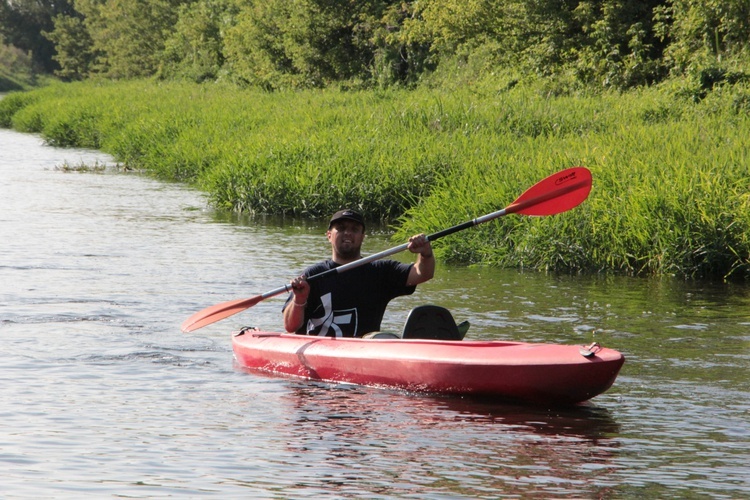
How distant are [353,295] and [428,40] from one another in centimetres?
1775

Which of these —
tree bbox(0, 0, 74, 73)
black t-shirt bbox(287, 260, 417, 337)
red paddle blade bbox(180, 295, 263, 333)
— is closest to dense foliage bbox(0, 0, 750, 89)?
red paddle blade bbox(180, 295, 263, 333)

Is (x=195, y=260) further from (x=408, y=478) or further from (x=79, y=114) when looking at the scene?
(x=79, y=114)

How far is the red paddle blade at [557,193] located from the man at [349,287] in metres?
1.20

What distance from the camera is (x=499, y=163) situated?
1230 cm

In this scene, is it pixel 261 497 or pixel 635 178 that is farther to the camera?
pixel 635 178

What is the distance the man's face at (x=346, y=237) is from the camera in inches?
257

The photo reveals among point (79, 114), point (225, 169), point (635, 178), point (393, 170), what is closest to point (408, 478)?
point (635, 178)

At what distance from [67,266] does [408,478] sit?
6.61 m

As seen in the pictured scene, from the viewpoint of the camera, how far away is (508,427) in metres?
5.71

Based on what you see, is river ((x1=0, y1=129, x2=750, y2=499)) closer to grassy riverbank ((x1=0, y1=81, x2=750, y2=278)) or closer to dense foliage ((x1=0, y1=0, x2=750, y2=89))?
grassy riverbank ((x1=0, y1=81, x2=750, y2=278))

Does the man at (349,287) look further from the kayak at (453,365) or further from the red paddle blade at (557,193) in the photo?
the red paddle blade at (557,193)

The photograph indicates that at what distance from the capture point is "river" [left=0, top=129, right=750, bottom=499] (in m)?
4.84

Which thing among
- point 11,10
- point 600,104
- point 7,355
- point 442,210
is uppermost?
point 11,10

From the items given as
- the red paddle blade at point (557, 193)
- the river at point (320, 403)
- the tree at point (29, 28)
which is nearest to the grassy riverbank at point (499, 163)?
the river at point (320, 403)
